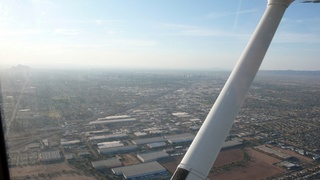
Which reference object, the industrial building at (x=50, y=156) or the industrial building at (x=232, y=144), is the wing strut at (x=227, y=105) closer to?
the industrial building at (x=50, y=156)

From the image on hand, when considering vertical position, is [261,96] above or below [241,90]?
below

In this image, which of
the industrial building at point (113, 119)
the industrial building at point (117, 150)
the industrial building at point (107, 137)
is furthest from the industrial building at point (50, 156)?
the industrial building at point (113, 119)

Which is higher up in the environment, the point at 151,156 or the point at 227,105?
the point at 227,105

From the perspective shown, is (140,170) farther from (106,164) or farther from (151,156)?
(151,156)

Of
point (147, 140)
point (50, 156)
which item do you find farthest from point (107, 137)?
point (50, 156)

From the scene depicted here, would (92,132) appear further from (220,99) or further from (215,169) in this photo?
(220,99)

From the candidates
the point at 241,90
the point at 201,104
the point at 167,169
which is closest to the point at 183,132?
the point at 167,169

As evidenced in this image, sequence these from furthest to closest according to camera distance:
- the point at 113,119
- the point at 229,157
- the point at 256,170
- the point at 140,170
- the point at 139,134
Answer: the point at 113,119
the point at 139,134
the point at 229,157
the point at 256,170
the point at 140,170
